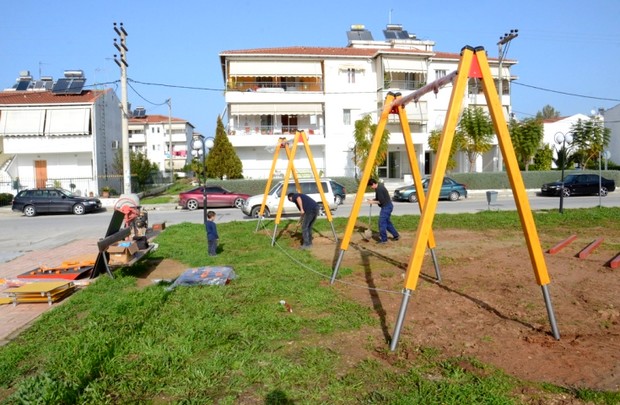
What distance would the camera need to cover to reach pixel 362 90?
4272cm

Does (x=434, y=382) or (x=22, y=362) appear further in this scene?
(x=22, y=362)

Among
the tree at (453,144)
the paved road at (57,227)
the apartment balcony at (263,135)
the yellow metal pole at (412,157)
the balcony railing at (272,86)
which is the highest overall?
the balcony railing at (272,86)

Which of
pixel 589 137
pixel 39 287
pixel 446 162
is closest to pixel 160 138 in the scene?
pixel 589 137

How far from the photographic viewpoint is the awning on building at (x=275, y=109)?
40.6 meters

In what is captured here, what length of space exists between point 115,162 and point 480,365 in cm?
4203

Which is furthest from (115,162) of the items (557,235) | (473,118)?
(557,235)

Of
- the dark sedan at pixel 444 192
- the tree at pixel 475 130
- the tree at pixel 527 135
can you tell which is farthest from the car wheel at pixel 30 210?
the tree at pixel 527 135

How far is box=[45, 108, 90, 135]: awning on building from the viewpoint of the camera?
3672 centimetres

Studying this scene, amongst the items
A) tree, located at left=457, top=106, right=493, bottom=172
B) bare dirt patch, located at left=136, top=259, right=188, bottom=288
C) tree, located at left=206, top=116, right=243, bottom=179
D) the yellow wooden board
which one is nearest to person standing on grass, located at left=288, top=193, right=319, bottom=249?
bare dirt patch, located at left=136, top=259, right=188, bottom=288

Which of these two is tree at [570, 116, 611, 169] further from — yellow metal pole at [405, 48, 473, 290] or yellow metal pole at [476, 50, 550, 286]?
yellow metal pole at [405, 48, 473, 290]

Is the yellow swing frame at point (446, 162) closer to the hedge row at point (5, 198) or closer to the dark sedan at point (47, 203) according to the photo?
the dark sedan at point (47, 203)

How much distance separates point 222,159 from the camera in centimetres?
3734

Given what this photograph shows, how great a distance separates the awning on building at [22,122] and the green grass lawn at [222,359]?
1323 inches

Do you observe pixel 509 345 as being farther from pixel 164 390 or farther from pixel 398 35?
pixel 398 35
